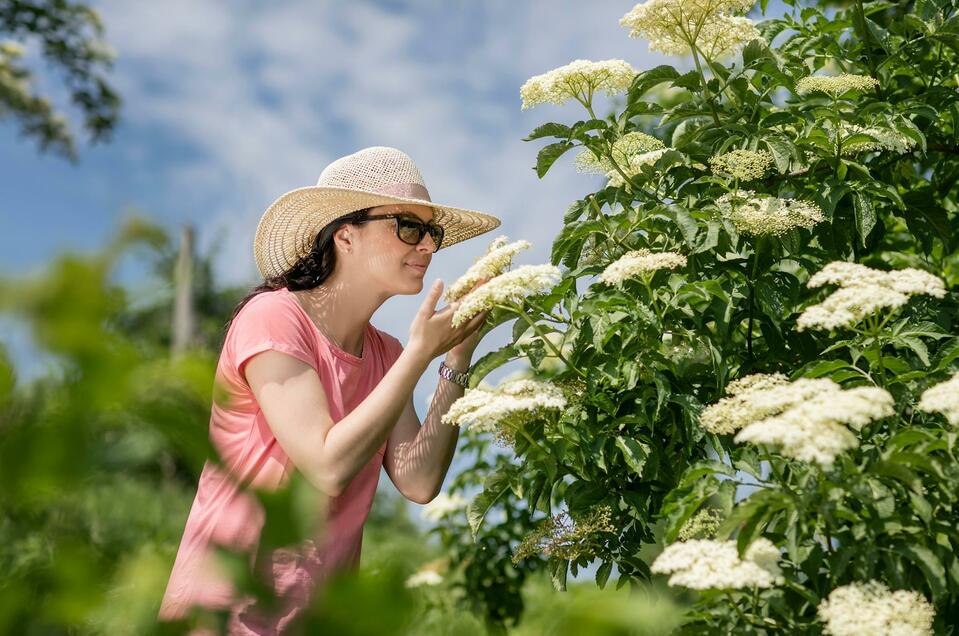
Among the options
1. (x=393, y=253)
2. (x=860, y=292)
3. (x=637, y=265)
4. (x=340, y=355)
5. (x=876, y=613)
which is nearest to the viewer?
(x=876, y=613)

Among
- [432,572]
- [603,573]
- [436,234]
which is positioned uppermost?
[436,234]

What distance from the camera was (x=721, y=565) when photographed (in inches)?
61.5

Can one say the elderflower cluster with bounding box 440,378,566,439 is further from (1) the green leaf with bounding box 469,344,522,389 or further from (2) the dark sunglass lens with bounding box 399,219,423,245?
(2) the dark sunglass lens with bounding box 399,219,423,245

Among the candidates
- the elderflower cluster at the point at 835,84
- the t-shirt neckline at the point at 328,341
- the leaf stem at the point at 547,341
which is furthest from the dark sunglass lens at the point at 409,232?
the elderflower cluster at the point at 835,84

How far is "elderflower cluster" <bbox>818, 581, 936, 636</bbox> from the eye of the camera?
4.77 ft

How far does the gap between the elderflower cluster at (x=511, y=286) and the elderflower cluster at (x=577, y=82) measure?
68 centimetres

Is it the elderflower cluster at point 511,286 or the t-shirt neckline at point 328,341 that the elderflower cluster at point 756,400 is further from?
the t-shirt neckline at point 328,341

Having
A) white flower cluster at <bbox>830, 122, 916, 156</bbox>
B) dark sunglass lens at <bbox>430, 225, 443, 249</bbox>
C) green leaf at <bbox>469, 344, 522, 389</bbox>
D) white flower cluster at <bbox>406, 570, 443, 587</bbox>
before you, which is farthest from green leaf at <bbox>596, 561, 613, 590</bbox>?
white flower cluster at <bbox>406, 570, 443, 587</bbox>

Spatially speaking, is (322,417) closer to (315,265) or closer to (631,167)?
(315,265)

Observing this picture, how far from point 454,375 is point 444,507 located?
107 inches

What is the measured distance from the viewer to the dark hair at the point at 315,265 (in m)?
2.72

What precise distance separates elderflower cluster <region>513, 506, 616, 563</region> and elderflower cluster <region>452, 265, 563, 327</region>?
0.53 metres

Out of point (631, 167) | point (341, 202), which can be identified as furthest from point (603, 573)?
point (341, 202)

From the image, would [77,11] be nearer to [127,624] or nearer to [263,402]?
[263,402]
